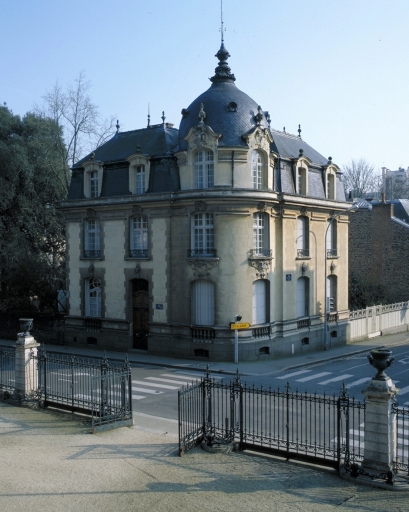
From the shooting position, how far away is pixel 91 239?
112 ft

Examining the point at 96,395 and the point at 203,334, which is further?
the point at 203,334

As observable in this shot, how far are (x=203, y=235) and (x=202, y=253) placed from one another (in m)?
0.92

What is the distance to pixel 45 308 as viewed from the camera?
42719 millimetres

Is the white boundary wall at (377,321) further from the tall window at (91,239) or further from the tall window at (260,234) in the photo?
the tall window at (91,239)

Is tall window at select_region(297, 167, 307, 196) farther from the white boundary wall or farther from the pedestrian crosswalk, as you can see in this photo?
the pedestrian crosswalk

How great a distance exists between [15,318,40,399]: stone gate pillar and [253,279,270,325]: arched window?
42.9 feet

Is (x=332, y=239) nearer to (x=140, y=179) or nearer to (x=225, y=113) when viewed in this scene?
(x=225, y=113)

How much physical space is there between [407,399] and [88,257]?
64.8ft

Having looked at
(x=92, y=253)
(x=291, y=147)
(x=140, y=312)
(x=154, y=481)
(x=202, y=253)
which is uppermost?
(x=291, y=147)

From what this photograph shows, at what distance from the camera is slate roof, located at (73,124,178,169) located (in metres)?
32.2

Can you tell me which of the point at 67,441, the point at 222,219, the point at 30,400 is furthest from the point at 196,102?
the point at 67,441

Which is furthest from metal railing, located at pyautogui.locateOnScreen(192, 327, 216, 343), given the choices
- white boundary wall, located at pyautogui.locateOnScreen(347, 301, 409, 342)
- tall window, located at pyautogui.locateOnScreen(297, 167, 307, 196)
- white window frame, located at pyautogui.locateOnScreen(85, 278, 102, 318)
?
white boundary wall, located at pyautogui.locateOnScreen(347, 301, 409, 342)

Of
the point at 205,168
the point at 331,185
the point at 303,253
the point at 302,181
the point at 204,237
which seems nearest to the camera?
the point at 205,168

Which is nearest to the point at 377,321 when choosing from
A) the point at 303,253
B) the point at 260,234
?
the point at 303,253
